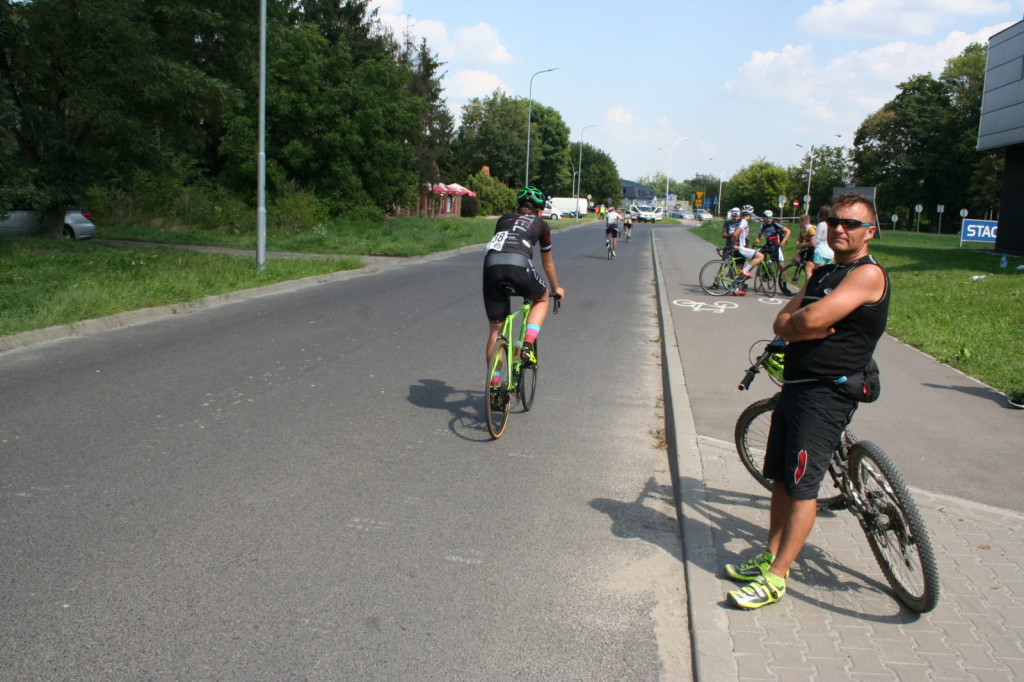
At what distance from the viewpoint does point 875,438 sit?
6078 millimetres

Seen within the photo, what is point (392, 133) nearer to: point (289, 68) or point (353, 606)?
point (289, 68)

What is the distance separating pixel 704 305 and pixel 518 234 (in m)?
9.23

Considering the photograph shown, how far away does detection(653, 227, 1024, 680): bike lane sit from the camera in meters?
3.04

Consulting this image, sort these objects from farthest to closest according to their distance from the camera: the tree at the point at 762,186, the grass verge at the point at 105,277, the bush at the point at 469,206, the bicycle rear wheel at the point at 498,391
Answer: the tree at the point at 762,186 → the bush at the point at 469,206 → the grass verge at the point at 105,277 → the bicycle rear wheel at the point at 498,391

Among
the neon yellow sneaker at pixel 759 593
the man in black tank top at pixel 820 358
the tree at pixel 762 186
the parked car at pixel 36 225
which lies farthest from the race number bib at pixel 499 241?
the tree at pixel 762 186

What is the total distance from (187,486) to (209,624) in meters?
1.66

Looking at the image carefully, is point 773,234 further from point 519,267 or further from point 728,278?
point 519,267

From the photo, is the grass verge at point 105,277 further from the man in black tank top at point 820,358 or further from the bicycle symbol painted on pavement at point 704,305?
the man in black tank top at point 820,358

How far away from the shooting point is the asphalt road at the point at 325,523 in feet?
10.1

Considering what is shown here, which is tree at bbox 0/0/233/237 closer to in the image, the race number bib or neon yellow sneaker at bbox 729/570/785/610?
the race number bib

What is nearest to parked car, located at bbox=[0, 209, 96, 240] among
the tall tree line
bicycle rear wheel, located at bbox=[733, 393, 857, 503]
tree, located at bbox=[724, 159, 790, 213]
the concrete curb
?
the tall tree line

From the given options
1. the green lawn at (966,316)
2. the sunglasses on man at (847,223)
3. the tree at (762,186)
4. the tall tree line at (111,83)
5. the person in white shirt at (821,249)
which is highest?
the tree at (762,186)

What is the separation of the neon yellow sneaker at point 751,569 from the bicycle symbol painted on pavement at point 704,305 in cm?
1041

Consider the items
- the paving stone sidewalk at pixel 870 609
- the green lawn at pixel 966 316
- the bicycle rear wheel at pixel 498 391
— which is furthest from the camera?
the green lawn at pixel 966 316
